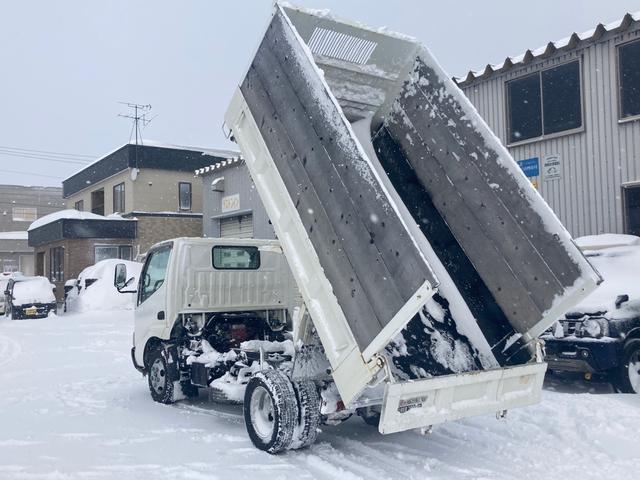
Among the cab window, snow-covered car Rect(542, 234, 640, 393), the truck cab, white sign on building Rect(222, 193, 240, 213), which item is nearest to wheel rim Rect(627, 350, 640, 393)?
snow-covered car Rect(542, 234, 640, 393)

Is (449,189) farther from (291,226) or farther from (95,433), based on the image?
(95,433)

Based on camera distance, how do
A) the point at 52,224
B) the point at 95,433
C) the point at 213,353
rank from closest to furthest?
the point at 95,433
the point at 213,353
the point at 52,224

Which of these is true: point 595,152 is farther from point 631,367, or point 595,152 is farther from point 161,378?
point 161,378

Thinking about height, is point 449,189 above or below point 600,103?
below

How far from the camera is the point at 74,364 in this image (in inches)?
499

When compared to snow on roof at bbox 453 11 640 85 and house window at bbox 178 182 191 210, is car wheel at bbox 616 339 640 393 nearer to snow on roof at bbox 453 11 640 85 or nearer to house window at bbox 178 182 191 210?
snow on roof at bbox 453 11 640 85

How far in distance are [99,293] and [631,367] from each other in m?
21.2

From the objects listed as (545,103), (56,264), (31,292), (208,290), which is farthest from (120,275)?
(56,264)

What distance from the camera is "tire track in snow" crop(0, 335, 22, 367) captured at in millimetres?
13523

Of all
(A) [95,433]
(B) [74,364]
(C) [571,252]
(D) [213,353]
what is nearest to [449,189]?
(C) [571,252]

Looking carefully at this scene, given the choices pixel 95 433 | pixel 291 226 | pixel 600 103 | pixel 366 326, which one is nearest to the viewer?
pixel 366 326

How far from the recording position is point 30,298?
24.3 metres

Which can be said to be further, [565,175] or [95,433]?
[565,175]

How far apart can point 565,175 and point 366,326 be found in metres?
9.68
